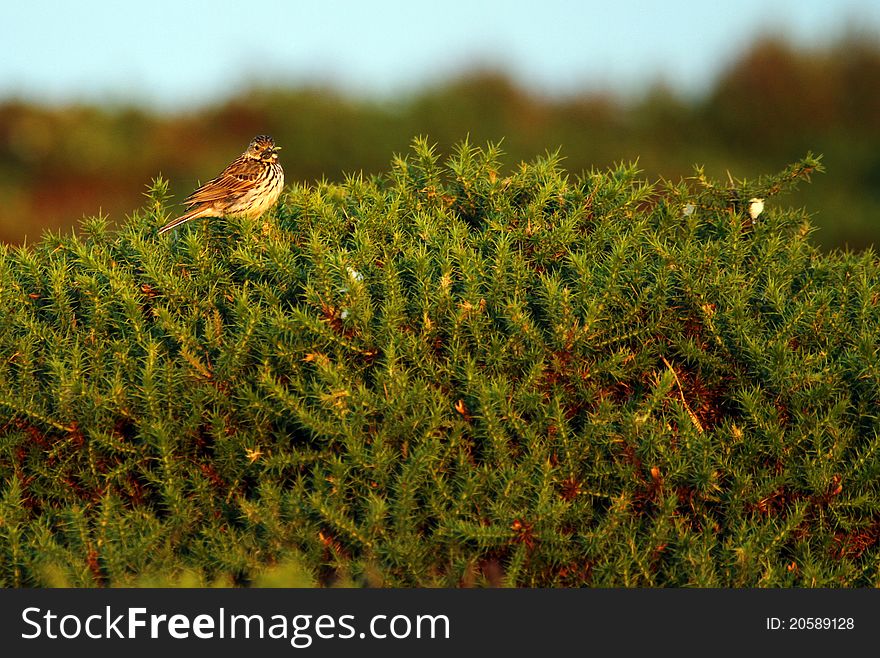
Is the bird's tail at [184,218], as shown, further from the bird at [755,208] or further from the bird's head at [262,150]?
the bird at [755,208]

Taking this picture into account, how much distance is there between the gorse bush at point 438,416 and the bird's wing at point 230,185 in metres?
0.85

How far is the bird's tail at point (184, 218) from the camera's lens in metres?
5.44

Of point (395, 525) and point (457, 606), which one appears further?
point (395, 525)

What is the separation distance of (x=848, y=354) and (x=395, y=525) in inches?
74.6

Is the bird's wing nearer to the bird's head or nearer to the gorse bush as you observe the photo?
the bird's head

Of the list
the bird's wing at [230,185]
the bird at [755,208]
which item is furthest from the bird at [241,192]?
the bird at [755,208]

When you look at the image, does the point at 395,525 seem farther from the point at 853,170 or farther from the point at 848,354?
the point at 853,170

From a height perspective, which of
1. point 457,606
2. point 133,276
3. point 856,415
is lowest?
point 457,606

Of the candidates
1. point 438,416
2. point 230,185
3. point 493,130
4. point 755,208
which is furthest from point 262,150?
point 493,130

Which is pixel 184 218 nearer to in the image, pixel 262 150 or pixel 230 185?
pixel 230 185

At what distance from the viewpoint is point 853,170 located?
1808 cm

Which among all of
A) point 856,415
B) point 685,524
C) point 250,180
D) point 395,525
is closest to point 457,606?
point 395,525

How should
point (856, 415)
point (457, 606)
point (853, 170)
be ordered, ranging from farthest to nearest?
point (853, 170) → point (856, 415) → point (457, 606)

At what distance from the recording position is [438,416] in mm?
4207
